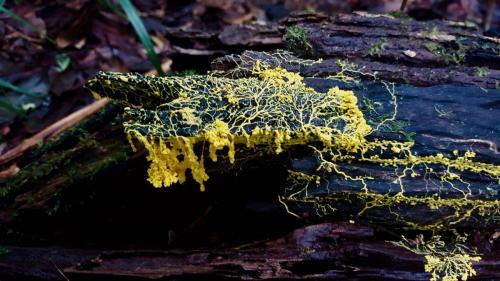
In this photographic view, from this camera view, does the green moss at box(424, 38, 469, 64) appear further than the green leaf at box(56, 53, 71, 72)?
No

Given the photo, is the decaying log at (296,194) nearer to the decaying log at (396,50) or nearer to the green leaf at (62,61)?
the decaying log at (396,50)

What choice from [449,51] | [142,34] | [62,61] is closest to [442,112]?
[449,51]

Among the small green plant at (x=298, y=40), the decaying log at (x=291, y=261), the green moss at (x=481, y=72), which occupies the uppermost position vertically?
the small green plant at (x=298, y=40)

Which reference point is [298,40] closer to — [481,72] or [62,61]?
[481,72]

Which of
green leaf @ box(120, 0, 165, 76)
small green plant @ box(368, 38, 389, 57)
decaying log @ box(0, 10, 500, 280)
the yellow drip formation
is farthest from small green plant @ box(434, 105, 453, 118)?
green leaf @ box(120, 0, 165, 76)

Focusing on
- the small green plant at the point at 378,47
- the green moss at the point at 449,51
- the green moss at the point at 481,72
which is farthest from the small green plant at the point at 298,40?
the green moss at the point at 481,72

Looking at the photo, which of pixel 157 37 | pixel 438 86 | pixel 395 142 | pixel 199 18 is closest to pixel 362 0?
pixel 199 18

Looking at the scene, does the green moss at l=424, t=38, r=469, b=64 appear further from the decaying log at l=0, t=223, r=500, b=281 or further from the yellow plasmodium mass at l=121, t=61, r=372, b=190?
the decaying log at l=0, t=223, r=500, b=281
